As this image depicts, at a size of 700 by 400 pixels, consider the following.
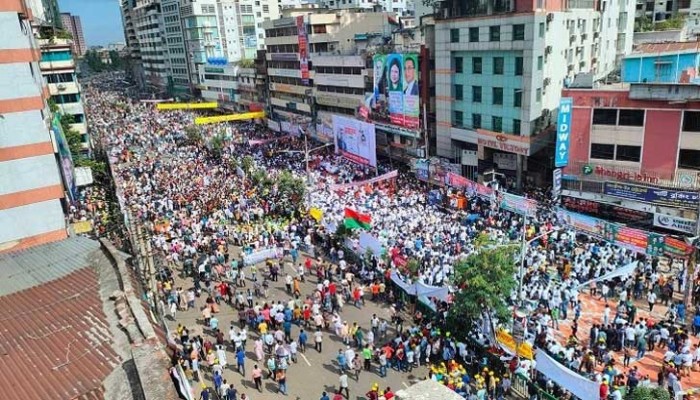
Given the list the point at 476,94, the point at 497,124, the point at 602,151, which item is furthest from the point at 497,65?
the point at 602,151

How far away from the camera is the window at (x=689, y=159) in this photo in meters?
28.7

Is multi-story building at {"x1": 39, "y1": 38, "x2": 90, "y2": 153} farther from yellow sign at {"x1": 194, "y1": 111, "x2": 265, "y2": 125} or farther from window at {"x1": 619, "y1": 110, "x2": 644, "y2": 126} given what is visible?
window at {"x1": 619, "y1": 110, "x2": 644, "y2": 126}

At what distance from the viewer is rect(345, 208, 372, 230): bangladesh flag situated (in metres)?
29.6

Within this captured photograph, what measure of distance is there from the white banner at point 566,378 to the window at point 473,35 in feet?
87.6

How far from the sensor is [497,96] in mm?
37812

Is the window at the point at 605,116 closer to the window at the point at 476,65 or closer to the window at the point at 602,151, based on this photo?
the window at the point at 602,151

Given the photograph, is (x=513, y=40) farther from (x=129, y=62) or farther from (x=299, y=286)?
(x=129, y=62)

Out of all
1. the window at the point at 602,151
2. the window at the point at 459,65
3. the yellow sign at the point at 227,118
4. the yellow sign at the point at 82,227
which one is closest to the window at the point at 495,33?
the window at the point at 459,65

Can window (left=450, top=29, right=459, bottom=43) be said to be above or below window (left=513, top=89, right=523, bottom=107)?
above

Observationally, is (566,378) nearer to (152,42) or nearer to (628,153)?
(628,153)

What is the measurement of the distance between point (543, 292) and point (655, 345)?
434 cm

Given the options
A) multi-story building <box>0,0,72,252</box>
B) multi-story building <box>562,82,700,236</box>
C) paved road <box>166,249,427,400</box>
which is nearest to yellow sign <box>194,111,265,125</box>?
multi-story building <box>562,82,700,236</box>

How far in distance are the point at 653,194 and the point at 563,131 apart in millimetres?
6268

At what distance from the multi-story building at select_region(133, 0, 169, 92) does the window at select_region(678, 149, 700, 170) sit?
113m
